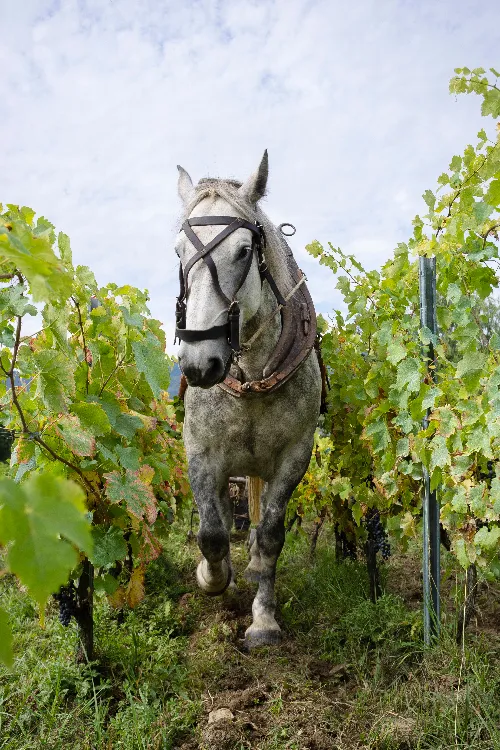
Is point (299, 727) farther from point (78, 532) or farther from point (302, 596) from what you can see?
point (78, 532)

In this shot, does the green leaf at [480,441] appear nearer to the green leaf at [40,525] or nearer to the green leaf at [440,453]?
the green leaf at [440,453]

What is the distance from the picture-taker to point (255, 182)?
2.78 m

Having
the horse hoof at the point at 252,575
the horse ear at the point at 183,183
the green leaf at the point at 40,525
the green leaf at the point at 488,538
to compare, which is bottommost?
the horse hoof at the point at 252,575

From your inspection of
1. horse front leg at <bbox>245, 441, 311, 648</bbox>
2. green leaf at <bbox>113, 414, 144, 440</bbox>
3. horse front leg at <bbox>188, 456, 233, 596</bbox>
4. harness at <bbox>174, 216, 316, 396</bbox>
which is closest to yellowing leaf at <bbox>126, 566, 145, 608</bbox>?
horse front leg at <bbox>188, 456, 233, 596</bbox>

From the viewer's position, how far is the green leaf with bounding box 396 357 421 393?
2566 millimetres

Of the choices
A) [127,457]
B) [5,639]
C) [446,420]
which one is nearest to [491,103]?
[446,420]

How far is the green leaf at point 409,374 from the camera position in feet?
8.42

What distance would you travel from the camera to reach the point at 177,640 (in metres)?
3.00

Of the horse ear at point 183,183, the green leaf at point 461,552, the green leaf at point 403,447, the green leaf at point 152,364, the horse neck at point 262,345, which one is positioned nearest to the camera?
the green leaf at point 152,364

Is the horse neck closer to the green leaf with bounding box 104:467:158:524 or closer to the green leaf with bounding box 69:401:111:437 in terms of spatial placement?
the green leaf with bounding box 104:467:158:524

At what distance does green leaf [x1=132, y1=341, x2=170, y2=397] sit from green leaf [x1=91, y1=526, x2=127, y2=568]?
0.63m

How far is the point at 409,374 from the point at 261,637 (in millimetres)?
1600

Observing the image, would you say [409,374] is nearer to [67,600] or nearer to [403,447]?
[403,447]

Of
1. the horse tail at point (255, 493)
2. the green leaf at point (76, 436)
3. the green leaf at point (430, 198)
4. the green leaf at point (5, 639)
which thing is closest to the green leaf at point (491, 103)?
the green leaf at point (430, 198)
